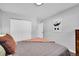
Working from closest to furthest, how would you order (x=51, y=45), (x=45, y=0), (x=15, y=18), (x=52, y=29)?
(x=45, y=0)
(x=15, y=18)
(x=52, y=29)
(x=51, y=45)

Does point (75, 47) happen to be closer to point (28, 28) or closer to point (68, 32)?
point (68, 32)

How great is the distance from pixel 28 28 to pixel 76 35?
551mm

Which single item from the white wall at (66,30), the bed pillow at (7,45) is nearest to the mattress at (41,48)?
the white wall at (66,30)

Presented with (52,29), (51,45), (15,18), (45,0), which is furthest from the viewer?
(51,45)

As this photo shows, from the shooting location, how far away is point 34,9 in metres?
1.22

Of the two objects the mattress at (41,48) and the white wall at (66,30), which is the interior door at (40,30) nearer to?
the white wall at (66,30)

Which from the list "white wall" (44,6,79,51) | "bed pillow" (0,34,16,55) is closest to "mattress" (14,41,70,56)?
"white wall" (44,6,79,51)

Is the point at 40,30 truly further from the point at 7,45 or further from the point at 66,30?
the point at 7,45

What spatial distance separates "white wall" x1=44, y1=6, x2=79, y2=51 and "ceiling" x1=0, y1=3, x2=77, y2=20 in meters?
0.07

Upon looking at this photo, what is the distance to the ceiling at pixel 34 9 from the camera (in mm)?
1158

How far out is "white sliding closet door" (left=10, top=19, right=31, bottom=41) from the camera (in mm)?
1214

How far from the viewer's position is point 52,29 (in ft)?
4.28

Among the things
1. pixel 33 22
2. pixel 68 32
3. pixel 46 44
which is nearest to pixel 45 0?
pixel 33 22

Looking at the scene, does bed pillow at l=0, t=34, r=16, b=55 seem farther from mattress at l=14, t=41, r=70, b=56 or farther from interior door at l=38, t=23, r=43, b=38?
interior door at l=38, t=23, r=43, b=38
